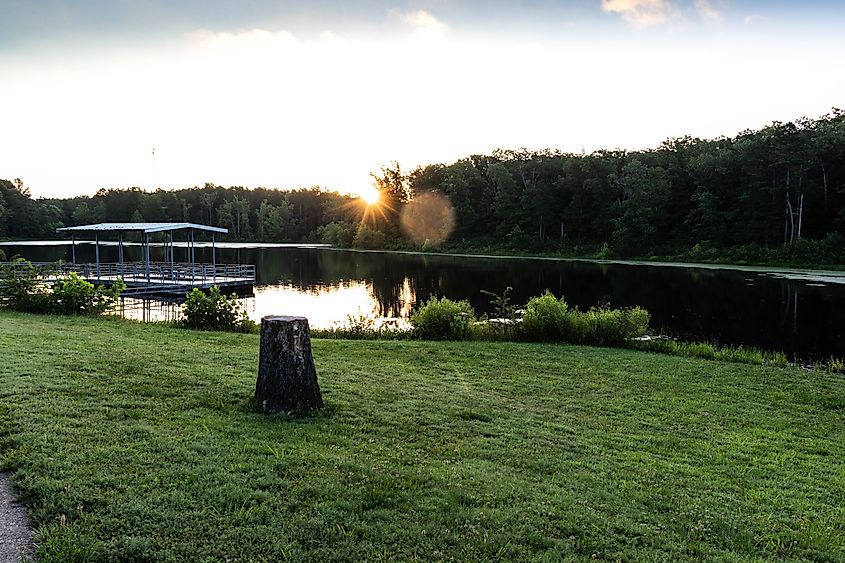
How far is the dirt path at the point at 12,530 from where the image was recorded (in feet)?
11.3

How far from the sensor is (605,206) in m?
61.6

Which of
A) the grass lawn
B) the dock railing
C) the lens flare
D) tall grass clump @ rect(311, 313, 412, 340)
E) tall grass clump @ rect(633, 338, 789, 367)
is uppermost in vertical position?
the lens flare

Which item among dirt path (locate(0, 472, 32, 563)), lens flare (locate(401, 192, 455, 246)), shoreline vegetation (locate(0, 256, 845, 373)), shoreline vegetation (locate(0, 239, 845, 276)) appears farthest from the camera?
lens flare (locate(401, 192, 455, 246))

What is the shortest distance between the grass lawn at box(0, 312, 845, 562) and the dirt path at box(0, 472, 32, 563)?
0.09 meters

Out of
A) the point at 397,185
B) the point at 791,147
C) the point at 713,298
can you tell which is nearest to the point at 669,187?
the point at 791,147

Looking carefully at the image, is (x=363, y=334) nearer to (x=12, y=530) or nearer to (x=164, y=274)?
(x=12, y=530)

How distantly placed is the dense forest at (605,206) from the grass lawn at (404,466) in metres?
41.3

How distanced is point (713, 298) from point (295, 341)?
24199mm

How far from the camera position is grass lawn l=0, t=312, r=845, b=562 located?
375 cm

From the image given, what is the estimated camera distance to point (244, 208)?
108 metres

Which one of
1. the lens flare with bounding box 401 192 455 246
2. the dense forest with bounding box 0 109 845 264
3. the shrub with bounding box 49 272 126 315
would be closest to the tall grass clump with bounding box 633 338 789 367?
the shrub with bounding box 49 272 126 315

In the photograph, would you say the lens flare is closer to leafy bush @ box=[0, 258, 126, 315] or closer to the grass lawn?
leafy bush @ box=[0, 258, 126, 315]

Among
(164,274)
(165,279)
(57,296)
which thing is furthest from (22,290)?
(165,279)

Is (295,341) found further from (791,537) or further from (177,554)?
(791,537)
